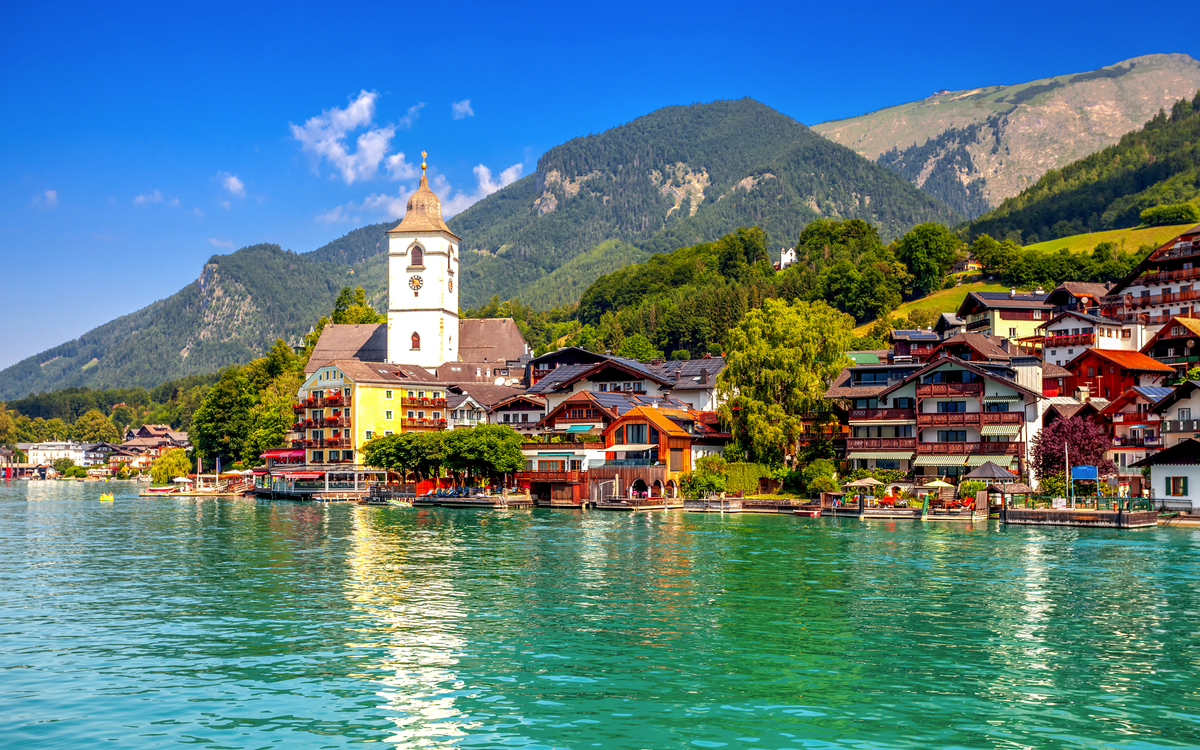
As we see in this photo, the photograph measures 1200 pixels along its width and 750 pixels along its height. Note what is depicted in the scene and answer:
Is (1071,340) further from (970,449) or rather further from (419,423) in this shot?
(419,423)

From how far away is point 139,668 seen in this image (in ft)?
76.4

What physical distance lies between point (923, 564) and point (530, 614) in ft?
64.6

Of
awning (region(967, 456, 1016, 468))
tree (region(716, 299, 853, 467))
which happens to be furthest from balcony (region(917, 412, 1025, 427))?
tree (region(716, 299, 853, 467))

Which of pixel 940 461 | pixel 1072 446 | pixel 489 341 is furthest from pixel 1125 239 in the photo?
pixel 940 461

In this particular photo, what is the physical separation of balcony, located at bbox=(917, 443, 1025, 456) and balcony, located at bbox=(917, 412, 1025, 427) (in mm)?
1511

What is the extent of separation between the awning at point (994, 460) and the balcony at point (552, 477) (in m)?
29.7

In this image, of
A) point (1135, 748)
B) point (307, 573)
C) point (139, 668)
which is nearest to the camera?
point (1135, 748)

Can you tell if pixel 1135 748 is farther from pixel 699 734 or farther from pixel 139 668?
pixel 139 668

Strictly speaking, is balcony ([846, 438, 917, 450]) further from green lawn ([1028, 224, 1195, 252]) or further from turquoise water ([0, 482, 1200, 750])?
green lawn ([1028, 224, 1195, 252])

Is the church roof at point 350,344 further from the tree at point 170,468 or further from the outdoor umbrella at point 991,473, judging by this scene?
the outdoor umbrella at point 991,473

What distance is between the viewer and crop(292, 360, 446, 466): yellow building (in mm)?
106312

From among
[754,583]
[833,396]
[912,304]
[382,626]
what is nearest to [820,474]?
[833,396]

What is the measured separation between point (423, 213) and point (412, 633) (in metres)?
106

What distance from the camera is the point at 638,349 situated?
15288 centimetres
